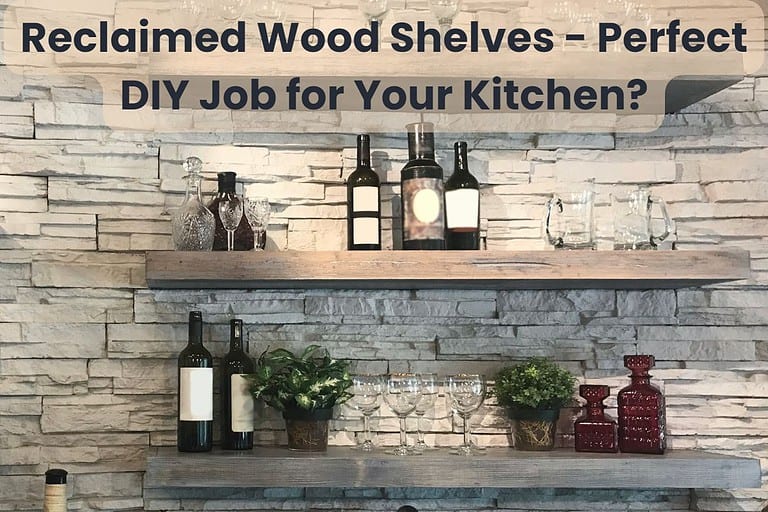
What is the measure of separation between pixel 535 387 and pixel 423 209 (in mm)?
449

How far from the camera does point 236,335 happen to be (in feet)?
7.22

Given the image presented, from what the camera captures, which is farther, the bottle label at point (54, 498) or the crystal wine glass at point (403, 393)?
the crystal wine glass at point (403, 393)

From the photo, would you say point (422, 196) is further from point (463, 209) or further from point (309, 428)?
point (309, 428)

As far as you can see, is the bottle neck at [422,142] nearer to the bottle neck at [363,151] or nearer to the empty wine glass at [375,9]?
the bottle neck at [363,151]

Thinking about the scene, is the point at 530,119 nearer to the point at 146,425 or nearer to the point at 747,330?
the point at 747,330

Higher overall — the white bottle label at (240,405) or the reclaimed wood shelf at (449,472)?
the white bottle label at (240,405)

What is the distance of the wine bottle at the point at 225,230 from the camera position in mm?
2166

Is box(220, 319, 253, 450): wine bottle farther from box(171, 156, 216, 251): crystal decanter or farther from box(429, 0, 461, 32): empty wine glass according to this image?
box(429, 0, 461, 32): empty wine glass

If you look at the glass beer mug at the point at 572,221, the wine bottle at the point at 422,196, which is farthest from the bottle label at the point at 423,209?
the glass beer mug at the point at 572,221

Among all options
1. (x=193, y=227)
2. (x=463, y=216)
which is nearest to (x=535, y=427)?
(x=463, y=216)

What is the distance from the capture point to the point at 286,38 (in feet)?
7.66

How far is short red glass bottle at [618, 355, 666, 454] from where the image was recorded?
213cm

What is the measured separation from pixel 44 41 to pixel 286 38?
1.80 ft

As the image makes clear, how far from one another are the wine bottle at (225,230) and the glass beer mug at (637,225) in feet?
2.63
